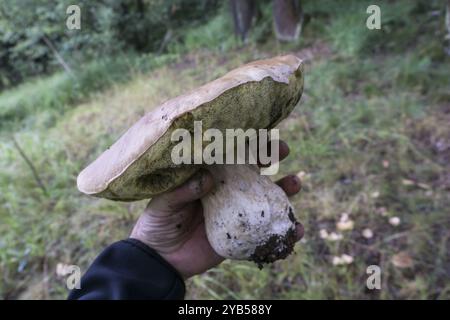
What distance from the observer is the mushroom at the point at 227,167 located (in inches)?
29.2

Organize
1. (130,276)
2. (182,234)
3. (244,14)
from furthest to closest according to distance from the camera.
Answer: (244,14) → (182,234) → (130,276)

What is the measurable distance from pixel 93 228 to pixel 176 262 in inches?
51.7

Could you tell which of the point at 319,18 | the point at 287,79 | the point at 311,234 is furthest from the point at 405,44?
the point at 287,79

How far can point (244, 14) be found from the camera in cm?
545

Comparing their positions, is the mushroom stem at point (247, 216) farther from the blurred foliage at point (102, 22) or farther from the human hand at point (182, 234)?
the blurred foliage at point (102, 22)

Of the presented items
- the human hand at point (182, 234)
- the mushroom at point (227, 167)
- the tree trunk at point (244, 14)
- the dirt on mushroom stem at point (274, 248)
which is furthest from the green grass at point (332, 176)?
the tree trunk at point (244, 14)

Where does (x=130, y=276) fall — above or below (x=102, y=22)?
below

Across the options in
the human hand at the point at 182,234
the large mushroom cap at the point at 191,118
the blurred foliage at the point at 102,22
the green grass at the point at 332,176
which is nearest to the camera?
the large mushroom cap at the point at 191,118

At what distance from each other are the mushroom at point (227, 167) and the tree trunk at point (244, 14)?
4.78 meters

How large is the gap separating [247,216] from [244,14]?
5.05 m

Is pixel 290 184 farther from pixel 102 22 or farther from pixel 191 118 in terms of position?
pixel 102 22

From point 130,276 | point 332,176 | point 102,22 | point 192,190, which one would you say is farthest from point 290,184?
point 102,22

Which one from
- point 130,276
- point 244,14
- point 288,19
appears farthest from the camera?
point 244,14
